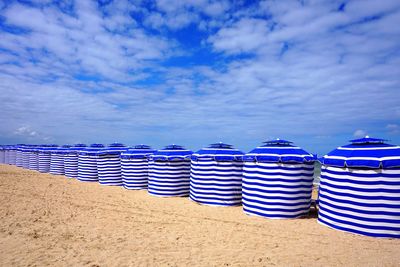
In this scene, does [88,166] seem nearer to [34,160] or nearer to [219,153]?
[34,160]

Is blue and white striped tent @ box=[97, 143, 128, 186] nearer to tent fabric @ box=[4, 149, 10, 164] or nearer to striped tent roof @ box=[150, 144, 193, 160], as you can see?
striped tent roof @ box=[150, 144, 193, 160]

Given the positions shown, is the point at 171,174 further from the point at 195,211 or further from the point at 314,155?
the point at 314,155

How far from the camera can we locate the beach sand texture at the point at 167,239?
22.9 ft

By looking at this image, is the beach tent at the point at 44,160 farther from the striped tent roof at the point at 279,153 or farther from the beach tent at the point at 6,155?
the striped tent roof at the point at 279,153

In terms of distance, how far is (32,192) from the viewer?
15359 millimetres

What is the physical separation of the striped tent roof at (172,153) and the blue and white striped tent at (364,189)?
7.42 metres

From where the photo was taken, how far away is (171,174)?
15.1 meters

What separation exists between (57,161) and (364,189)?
902 inches

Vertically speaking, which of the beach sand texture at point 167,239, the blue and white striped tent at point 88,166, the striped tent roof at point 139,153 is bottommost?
the beach sand texture at point 167,239

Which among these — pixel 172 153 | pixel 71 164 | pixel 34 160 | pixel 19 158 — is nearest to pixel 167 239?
pixel 172 153

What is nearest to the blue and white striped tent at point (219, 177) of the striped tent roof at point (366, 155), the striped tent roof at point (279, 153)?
the striped tent roof at point (279, 153)

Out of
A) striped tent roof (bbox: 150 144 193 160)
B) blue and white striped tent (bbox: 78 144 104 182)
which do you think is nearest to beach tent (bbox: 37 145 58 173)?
blue and white striped tent (bbox: 78 144 104 182)

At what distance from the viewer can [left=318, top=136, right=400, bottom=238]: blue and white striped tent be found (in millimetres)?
8203

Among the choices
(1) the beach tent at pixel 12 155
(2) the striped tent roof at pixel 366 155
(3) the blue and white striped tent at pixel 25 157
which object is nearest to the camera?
(2) the striped tent roof at pixel 366 155
